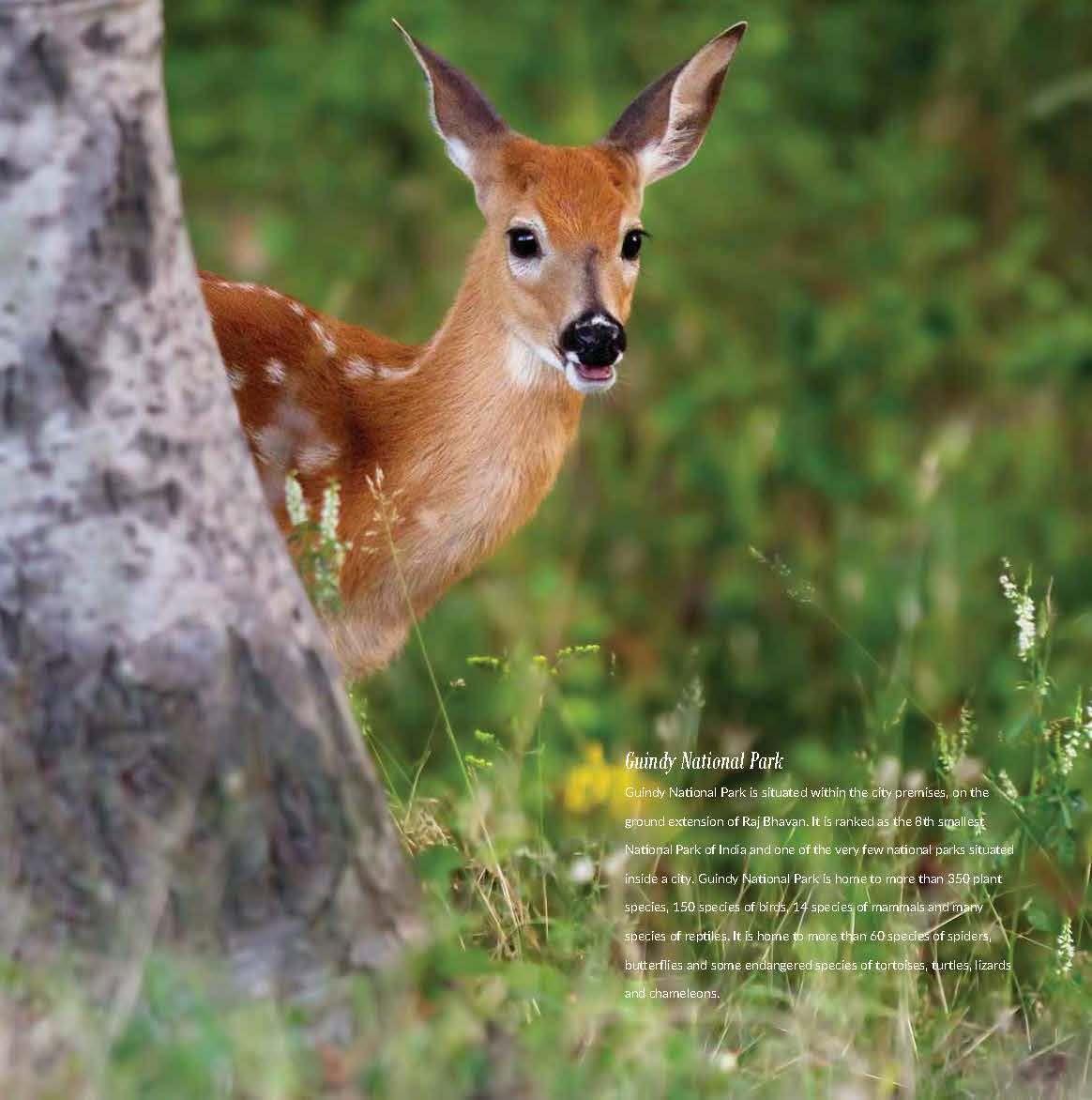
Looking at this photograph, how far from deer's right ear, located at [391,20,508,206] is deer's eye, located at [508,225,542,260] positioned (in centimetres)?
23

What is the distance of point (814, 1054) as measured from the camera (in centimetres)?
357

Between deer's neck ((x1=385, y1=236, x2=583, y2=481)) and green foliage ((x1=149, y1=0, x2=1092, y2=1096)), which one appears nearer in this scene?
deer's neck ((x1=385, y1=236, x2=583, y2=481))

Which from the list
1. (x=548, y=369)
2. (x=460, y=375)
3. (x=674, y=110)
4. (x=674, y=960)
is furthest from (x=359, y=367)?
(x=674, y=960)

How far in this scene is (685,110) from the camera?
228 inches

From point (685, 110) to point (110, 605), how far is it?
9.51 ft

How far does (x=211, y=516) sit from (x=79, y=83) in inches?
25.8

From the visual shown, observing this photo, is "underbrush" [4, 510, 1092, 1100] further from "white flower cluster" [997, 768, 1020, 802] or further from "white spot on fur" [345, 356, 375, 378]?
"white spot on fur" [345, 356, 375, 378]

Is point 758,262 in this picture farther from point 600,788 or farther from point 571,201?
point 600,788

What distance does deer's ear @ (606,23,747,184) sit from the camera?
5.68 metres

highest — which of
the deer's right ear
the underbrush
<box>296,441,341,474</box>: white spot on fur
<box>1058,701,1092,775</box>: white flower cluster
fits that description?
the deer's right ear

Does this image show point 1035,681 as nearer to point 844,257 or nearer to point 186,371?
point 186,371

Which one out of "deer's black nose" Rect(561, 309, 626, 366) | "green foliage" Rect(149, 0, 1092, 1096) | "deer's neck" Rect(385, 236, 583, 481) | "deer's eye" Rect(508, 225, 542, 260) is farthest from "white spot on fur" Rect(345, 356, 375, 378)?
"green foliage" Rect(149, 0, 1092, 1096)

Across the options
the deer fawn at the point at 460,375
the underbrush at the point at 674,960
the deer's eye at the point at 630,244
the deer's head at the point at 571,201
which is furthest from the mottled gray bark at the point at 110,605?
the deer's eye at the point at 630,244

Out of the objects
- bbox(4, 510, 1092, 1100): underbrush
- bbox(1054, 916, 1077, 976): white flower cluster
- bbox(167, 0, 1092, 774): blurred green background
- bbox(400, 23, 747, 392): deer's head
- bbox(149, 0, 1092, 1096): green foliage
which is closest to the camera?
bbox(4, 510, 1092, 1100): underbrush
